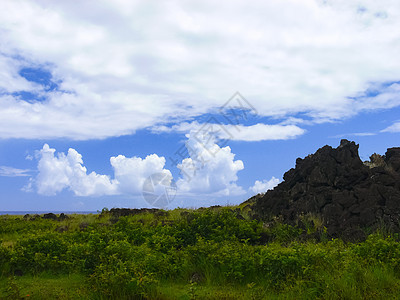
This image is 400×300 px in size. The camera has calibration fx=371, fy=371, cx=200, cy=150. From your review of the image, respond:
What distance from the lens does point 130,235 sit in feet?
46.3

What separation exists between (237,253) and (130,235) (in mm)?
5879

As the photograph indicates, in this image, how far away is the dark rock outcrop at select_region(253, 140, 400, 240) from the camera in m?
14.9

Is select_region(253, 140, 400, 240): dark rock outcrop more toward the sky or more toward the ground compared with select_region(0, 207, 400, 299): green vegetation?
more toward the sky

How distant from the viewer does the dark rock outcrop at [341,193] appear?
14.9m

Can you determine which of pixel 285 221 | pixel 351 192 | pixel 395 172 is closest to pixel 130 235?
pixel 285 221

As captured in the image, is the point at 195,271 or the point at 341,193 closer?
the point at 195,271

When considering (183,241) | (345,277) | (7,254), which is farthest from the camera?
(183,241)

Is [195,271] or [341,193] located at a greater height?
[341,193]

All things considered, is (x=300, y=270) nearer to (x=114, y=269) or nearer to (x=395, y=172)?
(x=114, y=269)

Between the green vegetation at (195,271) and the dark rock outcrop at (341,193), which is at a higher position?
the dark rock outcrop at (341,193)

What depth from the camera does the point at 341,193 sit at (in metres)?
16.4

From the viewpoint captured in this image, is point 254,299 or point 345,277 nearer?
point 254,299

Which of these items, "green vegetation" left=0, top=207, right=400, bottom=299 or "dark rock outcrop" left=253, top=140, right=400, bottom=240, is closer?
"green vegetation" left=0, top=207, right=400, bottom=299

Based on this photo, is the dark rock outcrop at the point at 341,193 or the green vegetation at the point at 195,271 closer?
the green vegetation at the point at 195,271
